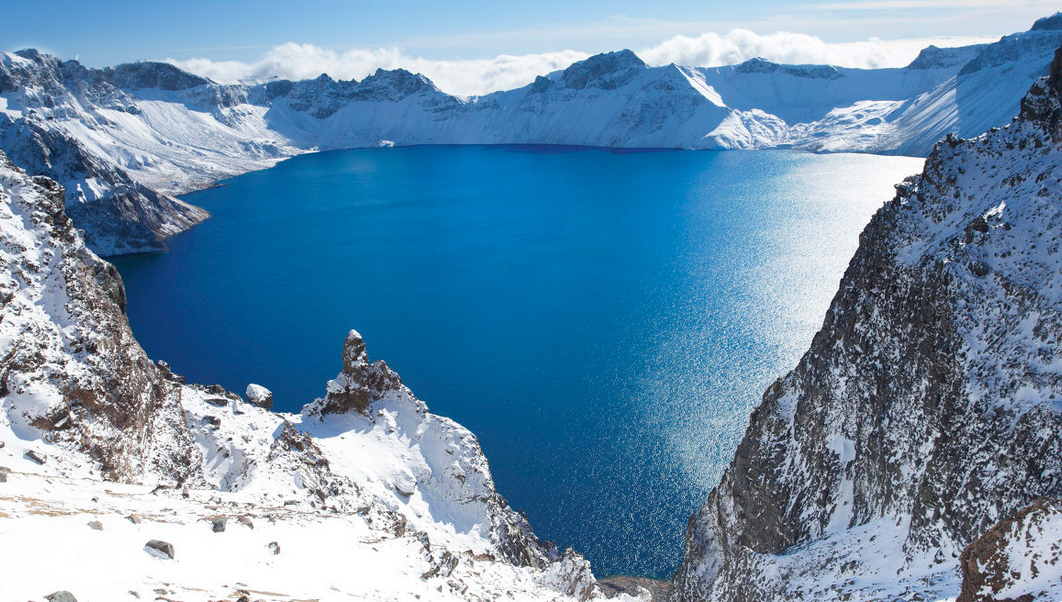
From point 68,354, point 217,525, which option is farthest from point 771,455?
point 68,354

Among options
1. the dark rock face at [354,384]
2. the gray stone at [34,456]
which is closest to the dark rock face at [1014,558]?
the gray stone at [34,456]

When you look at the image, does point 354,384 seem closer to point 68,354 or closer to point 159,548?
point 68,354

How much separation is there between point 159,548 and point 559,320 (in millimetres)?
75074

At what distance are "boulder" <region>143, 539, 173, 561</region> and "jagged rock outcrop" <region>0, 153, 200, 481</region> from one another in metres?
11.8

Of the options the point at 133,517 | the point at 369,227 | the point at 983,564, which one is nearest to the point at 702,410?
the point at 983,564

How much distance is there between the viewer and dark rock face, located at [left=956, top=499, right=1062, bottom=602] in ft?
52.3

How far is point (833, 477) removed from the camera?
3062 centimetres

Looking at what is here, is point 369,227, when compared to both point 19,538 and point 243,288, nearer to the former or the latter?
point 243,288

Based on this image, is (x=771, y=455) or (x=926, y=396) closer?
(x=926, y=396)

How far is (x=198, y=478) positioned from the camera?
3438 centimetres

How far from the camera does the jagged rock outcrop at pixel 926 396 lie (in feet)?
76.0

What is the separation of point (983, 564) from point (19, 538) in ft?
86.7

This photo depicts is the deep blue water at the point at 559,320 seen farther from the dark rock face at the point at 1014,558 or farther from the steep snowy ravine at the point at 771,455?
the dark rock face at the point at 1014,558

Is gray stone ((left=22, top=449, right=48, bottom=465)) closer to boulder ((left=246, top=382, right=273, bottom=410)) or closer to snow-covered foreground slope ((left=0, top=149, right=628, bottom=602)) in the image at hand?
snow-covered foreground slope ((left=0, top=149, right=628, bottom=602))
